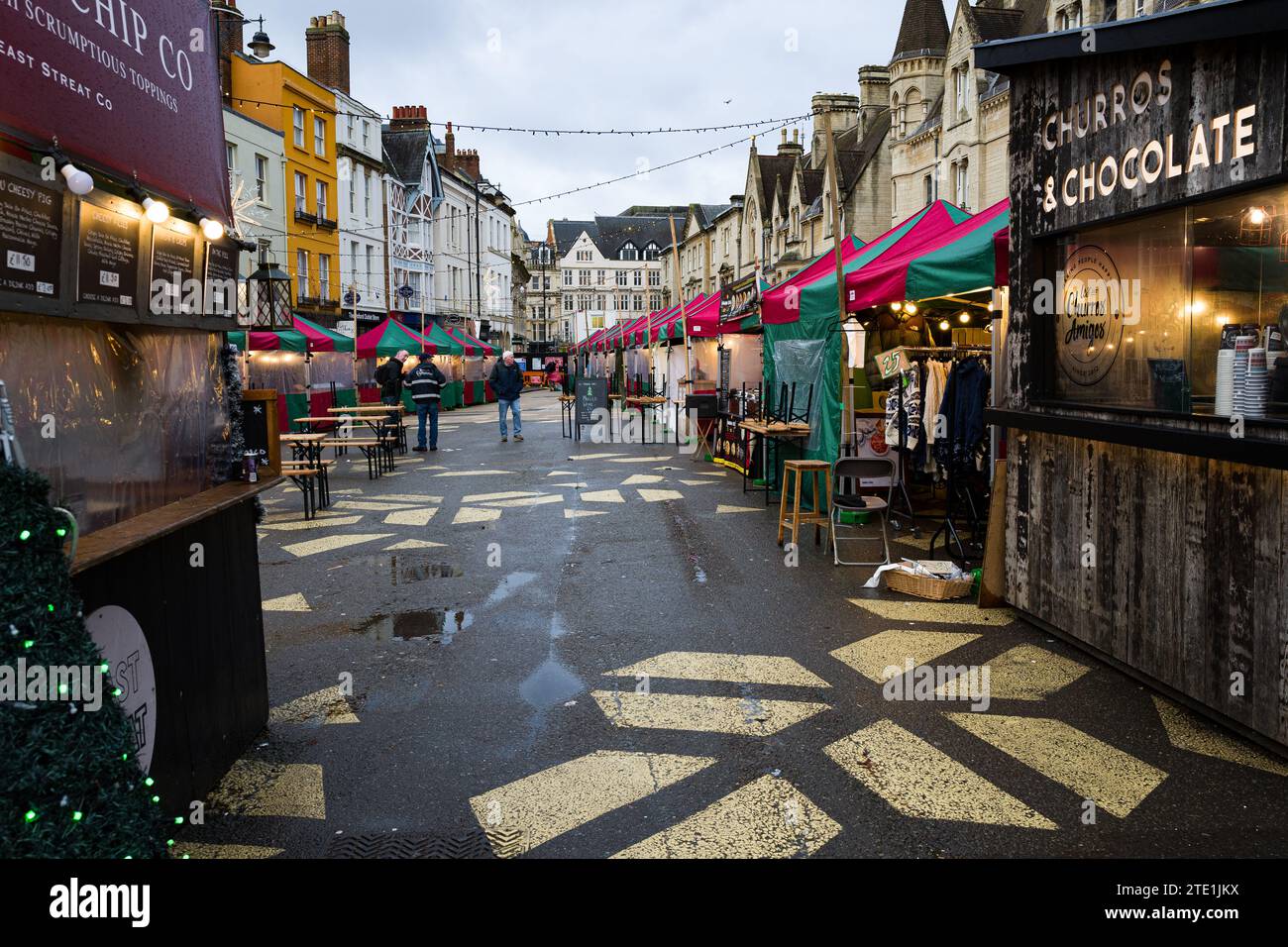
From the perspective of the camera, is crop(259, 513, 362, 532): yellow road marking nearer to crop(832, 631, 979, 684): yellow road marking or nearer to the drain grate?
crop(832, 631, 979, 684): yellow road marking

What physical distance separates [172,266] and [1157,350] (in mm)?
5474

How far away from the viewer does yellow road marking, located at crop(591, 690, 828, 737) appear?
496 centimetres

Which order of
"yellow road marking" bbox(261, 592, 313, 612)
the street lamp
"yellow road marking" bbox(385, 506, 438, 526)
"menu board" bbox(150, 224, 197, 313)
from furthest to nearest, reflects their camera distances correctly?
1. "yellow road marking" bbox(385, 506, 438, 526)
2. the street lamp
3. "yellow road marking" bbox(261, 592, 313, 612)
4. "menu board" bbox(150, 224, 197, 313)

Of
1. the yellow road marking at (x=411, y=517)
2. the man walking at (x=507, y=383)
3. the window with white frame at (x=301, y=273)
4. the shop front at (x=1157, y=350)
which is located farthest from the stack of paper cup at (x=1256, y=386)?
the window with white frame at (x=301, y=273)

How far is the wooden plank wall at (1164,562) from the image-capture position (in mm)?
4520

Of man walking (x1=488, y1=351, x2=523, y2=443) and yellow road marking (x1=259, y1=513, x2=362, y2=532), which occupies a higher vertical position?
man walking (x1=488, y1=351, x2=523, y2=443)

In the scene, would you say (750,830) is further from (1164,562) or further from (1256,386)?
(1256,386)

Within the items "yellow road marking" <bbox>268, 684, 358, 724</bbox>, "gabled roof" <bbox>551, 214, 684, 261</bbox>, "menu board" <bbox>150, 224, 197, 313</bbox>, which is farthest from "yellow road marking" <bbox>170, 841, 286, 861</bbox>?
"gabled roof" <bbox>551, 214, 684, 261</bbox>

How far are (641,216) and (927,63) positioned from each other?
9572cm

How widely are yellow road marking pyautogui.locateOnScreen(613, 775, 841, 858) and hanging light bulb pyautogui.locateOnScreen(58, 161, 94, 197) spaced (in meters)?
3.12

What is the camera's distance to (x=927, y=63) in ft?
108

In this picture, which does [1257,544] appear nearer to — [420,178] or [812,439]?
[812,439]

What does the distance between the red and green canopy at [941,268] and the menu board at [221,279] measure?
5.44m
